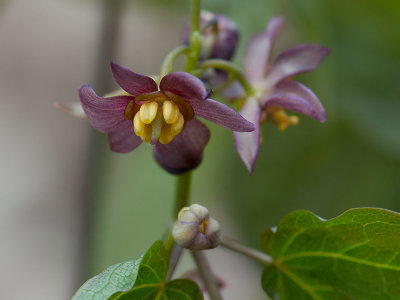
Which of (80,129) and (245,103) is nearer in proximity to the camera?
(245,103)

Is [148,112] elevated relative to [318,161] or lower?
elevated

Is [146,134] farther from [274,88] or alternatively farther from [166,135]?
[274,88]

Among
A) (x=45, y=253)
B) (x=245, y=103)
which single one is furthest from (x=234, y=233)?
(x=245, y=103)

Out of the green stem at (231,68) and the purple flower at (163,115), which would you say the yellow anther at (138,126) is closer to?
the purple flower at (163,115)

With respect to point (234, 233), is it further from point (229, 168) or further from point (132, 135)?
point (132, 135)

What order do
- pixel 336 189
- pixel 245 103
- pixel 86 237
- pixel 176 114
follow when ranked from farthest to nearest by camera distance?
pixel 336 189 → pixel 86 237 → pixel 245 103 → pixel 176 114

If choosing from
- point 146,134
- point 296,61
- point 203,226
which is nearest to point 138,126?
point 146,134

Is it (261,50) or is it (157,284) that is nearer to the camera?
(157,284)
